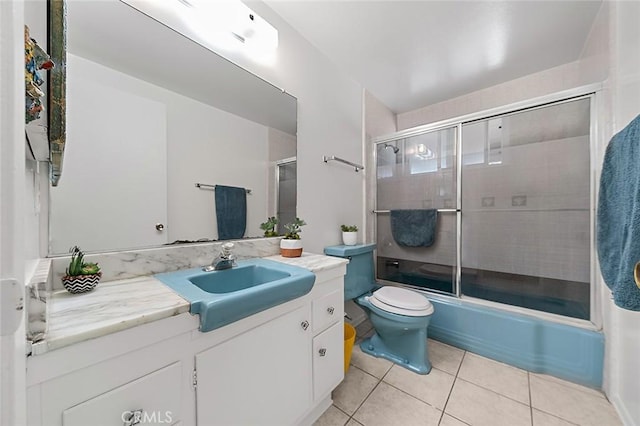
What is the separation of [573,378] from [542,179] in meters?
1.24

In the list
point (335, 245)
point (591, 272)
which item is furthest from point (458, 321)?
point (335, 245)

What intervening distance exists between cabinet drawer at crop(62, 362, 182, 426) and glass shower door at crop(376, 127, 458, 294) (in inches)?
77.3

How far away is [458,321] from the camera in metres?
1.71

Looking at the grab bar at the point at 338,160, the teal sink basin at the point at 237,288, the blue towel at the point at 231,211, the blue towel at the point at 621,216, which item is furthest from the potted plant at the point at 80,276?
the blue towel at the point at 621,216

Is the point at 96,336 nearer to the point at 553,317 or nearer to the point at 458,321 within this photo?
the point at 458,321

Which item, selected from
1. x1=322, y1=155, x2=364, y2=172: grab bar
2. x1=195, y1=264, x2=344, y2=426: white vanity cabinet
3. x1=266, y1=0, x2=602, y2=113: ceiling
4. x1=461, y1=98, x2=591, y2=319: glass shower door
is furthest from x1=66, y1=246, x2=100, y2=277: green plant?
x1=461, y1=98, x2=591, y2=319: glass shower door

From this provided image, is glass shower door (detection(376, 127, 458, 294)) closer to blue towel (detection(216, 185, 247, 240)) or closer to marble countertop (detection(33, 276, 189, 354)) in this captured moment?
blue towel (detection(216, 185, 247, 240))

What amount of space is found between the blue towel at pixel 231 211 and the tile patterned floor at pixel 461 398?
3.39 feet

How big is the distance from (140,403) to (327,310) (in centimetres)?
74

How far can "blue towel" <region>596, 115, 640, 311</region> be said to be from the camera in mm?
763

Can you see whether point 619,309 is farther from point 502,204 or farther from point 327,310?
point 327,310

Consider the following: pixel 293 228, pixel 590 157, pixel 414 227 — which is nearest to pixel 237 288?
pixel 293 228

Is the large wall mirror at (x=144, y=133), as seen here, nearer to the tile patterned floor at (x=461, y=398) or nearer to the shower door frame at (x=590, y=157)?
the tile patterned floor at (x=461, y=398)

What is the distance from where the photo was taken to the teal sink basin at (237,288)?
64 centimetres
